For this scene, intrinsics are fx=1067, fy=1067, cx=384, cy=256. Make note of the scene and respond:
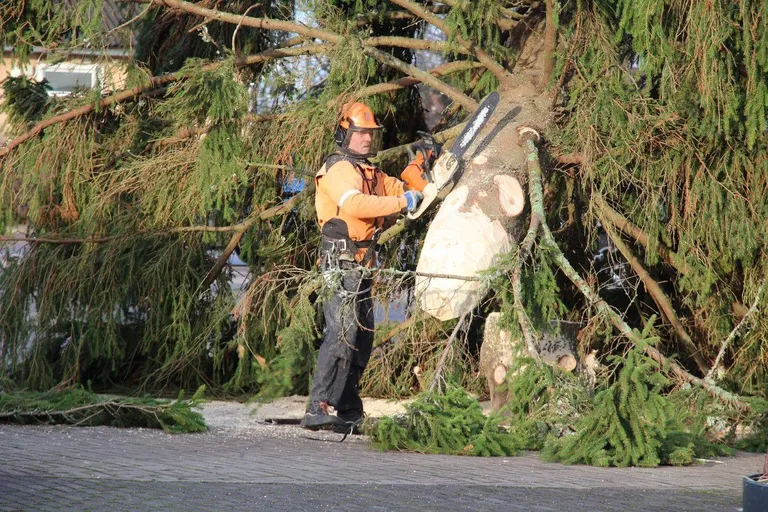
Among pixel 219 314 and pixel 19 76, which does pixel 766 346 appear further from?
pixel 19 76

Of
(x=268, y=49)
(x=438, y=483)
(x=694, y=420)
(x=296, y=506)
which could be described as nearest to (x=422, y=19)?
(x=268, y=49)

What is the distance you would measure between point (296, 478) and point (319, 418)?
1571 mm

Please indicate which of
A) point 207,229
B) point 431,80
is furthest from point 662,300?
point 207,229

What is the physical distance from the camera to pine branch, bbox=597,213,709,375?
24.5 ft

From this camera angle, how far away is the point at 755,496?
151 inches

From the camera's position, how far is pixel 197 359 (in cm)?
839

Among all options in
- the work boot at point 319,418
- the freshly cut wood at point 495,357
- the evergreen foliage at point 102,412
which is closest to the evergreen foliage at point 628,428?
the work boot at point 319,418

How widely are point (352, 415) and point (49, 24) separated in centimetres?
401

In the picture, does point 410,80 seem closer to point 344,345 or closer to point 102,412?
point 344,345

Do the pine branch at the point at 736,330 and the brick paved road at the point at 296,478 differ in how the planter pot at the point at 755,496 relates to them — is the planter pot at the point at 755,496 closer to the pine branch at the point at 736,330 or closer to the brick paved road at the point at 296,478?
the brick paved road at the point at 296,478

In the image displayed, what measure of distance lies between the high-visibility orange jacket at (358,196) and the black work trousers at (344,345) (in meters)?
0.27

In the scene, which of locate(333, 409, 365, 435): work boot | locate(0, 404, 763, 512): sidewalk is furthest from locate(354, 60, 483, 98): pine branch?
locate(0, 404, 763, 512): sidewalk

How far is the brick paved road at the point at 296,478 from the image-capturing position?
176 inches

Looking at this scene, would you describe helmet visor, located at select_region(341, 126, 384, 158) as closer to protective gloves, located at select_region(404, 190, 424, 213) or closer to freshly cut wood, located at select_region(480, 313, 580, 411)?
protective gloves, located at select_region(404, 190, 424, 213)
